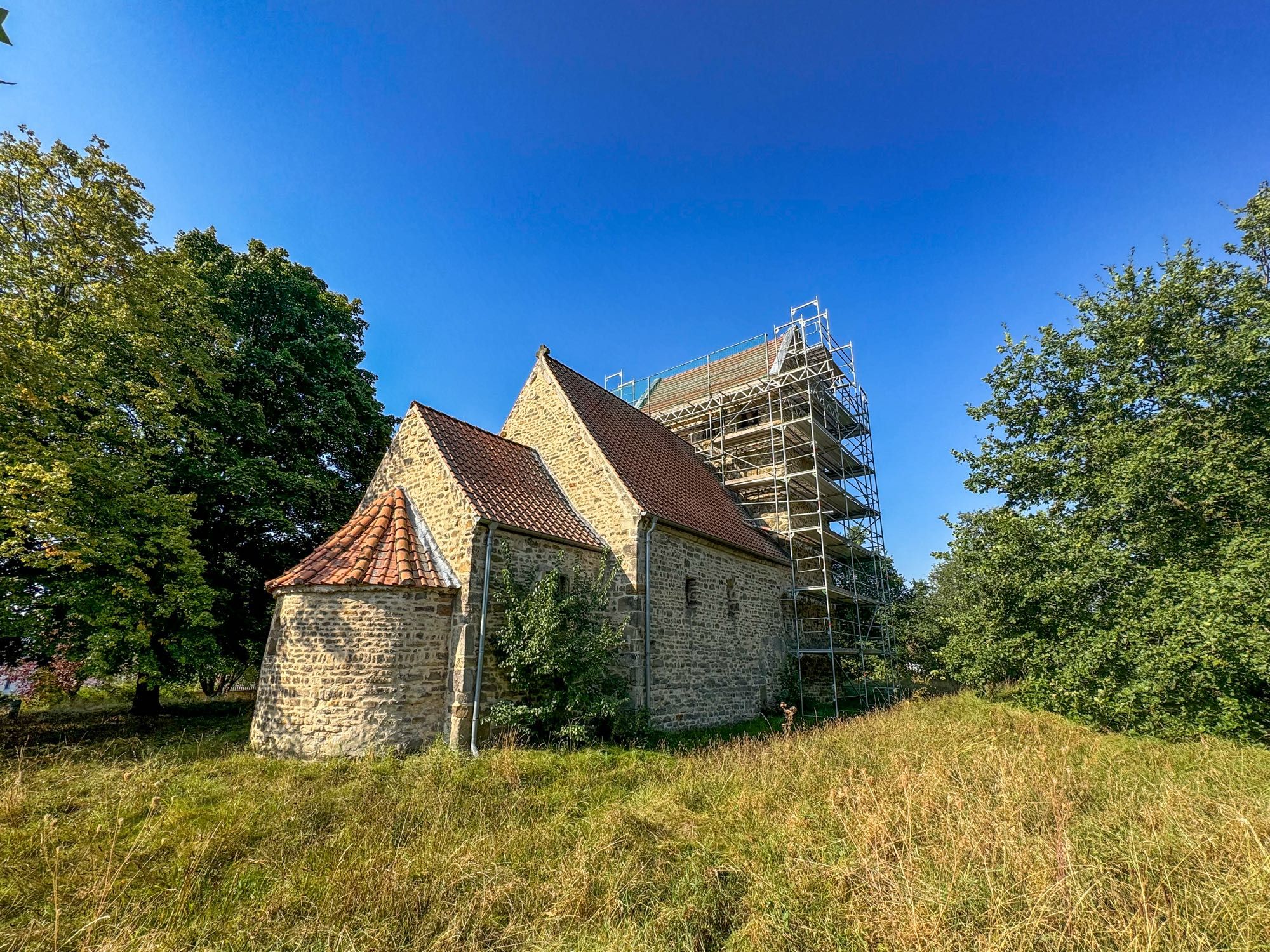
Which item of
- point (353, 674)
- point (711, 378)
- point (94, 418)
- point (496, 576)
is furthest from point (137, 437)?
point (711, 378)

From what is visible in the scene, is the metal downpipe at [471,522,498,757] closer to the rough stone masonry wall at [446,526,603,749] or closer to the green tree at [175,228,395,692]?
the rough stone masonry wall at [446,526,603,749]

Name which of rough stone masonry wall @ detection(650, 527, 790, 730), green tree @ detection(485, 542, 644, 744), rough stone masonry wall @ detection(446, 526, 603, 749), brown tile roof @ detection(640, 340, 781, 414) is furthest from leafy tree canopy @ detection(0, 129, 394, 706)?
brown tile roof @ detection(640, 340, 781, 414)

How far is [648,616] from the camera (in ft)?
36.5

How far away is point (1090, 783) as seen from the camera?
6.61m

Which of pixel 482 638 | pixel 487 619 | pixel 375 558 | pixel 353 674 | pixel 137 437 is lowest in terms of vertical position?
pixel 353 674

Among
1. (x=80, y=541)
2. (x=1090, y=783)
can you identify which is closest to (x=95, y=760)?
(x=80, y=541)

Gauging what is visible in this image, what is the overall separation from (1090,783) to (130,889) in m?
10.3

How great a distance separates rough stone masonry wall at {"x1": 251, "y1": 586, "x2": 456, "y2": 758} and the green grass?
25.6 inches

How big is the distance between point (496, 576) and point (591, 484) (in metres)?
3.76

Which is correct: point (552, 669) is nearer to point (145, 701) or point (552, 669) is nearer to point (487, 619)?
point (487, 619)

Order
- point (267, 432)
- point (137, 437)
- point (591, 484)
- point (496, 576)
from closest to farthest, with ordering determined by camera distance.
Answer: point (496, 576)
point (137, 437)
point (591, 484)
point (267, 432)

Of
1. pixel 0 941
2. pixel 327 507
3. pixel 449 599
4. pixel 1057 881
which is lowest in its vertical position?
pixel 0 941

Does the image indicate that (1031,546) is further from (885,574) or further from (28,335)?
(28,335)

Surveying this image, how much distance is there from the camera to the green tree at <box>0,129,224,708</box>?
9289 mm
